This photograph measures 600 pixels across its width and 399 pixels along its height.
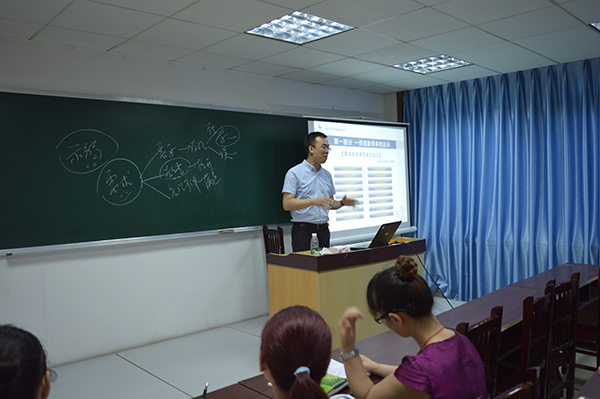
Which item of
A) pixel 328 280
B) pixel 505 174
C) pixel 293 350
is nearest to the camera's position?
pixel 293 350

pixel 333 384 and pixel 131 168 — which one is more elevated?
pixel 131 168

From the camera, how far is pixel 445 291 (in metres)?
6.04

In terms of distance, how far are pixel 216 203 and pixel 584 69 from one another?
4.20 meters

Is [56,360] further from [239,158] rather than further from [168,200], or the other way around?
[239,158]

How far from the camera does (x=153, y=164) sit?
4.38 meters

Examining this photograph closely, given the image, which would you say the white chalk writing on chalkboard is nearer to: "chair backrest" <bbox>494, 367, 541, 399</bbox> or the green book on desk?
the green book on desk

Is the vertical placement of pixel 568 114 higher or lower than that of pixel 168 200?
higher

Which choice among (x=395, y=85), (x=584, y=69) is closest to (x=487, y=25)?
(x=584, y=69)

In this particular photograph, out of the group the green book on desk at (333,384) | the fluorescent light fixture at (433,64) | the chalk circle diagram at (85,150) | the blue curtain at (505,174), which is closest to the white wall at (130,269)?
the chalk circle diagram at (85,150)

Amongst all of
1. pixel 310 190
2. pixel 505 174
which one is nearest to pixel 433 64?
pixel 505 174

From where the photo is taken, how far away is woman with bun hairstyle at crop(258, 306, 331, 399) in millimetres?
1133

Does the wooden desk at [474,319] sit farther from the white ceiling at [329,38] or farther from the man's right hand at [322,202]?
the white ceiling at [329,38]

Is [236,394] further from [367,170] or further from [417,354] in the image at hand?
[367,170]

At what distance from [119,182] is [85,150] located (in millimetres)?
400
